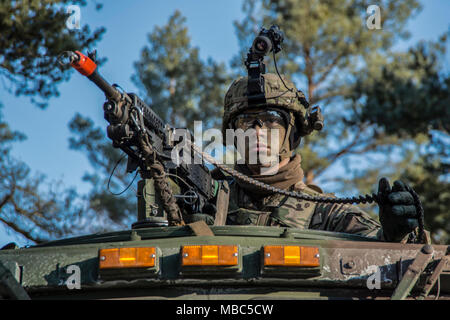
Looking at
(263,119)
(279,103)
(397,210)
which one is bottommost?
(397,210)

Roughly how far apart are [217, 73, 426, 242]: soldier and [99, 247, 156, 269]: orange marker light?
2256 millimetres

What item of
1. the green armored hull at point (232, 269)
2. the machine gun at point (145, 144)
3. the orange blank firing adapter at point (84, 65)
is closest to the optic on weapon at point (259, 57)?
the machine gun at point (145, 144)

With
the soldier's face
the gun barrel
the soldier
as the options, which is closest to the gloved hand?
the soldier

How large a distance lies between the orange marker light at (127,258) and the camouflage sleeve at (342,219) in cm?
239

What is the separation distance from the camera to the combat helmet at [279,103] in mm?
6926

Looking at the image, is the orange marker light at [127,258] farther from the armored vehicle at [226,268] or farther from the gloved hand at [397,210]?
the gloved hand at [397,210]

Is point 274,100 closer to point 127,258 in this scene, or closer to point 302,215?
point 302,215

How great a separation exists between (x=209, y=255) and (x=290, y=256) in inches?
16.0

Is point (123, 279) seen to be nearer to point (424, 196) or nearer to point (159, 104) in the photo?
point (424, 196)

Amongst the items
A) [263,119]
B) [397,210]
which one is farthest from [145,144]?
[397,210]

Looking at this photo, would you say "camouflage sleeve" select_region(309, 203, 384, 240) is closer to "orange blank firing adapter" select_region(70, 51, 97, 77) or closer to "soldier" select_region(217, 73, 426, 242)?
"soldier" select_region(217, 73, 426, 242)

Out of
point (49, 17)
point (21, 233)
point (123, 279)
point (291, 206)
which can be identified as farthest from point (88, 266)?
point (49, 17)

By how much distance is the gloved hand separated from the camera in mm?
4488

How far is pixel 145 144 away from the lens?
215 inches
